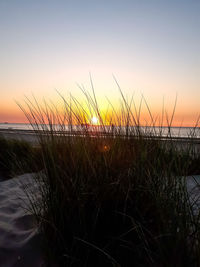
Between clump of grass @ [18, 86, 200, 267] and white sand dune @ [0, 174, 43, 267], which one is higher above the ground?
clump of grass @ [18, 86, 200, 267]

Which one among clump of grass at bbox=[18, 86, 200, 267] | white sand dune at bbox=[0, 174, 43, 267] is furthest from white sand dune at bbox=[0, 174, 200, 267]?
clump of grass at bbox=[18, 86, 200, 267]

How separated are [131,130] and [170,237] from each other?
100 cm

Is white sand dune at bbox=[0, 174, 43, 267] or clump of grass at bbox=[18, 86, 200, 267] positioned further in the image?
white sand dune at bbox=[0, 174, 43, 267]

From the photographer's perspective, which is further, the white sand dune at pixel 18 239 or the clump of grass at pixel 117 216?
the white sand dune at pixel 18 239

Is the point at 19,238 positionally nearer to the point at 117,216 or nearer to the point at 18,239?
the point at 18,239

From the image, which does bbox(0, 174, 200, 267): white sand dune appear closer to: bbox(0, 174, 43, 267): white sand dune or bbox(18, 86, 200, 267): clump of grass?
bbox(0, 174, 43, 267): white sand dune

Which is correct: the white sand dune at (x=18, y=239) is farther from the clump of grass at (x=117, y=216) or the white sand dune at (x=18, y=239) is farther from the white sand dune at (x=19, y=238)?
the clump of grass at (x=117, y=216)

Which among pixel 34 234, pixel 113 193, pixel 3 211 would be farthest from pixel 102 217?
pixel 3 211

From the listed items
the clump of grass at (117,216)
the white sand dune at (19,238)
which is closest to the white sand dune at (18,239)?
the white sand dune at (19,238)

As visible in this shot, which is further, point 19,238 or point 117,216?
point 19,238

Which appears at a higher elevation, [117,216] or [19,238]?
[117,216]

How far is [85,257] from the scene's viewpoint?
36.2 inches

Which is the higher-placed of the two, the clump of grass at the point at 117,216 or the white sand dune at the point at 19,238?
the clump of grass at the point at 117,216

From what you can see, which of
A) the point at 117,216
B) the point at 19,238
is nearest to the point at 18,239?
the point at 19,238
